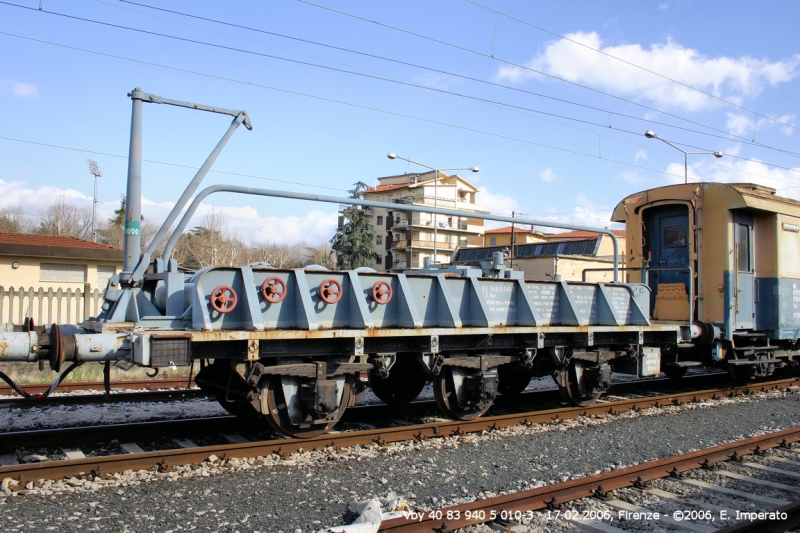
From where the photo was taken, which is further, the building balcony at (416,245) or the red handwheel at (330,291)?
the building balcony at (416,245)

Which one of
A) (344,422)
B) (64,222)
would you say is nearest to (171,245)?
(344,422)

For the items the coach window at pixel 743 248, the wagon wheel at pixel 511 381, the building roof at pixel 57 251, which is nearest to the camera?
the wagon wheel at pixel 511 381

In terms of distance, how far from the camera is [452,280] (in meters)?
8.22

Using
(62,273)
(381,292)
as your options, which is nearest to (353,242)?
(62,273)

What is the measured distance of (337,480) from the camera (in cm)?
→ 599

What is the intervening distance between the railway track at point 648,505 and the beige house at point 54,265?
650 inches

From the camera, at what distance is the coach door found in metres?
11.8

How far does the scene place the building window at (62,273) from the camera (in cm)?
1903

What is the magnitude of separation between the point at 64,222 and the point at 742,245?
218ft

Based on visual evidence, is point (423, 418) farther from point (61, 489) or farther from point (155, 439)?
point (61, 489)

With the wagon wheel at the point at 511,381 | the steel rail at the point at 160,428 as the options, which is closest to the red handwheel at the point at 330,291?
the steel rail at the point at 160,428

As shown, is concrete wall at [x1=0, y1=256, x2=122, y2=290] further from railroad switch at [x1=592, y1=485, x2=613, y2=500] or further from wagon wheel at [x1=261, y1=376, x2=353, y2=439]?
railroad switch at [x1=592, y1=485, x2=613, y2=500]

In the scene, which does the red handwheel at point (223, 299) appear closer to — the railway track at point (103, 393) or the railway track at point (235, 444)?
the railway track at point (235, 444)

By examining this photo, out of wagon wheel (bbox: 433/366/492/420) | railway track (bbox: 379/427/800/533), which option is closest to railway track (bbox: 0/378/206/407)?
wagon wheel (bbox: 433/366/492/420)
